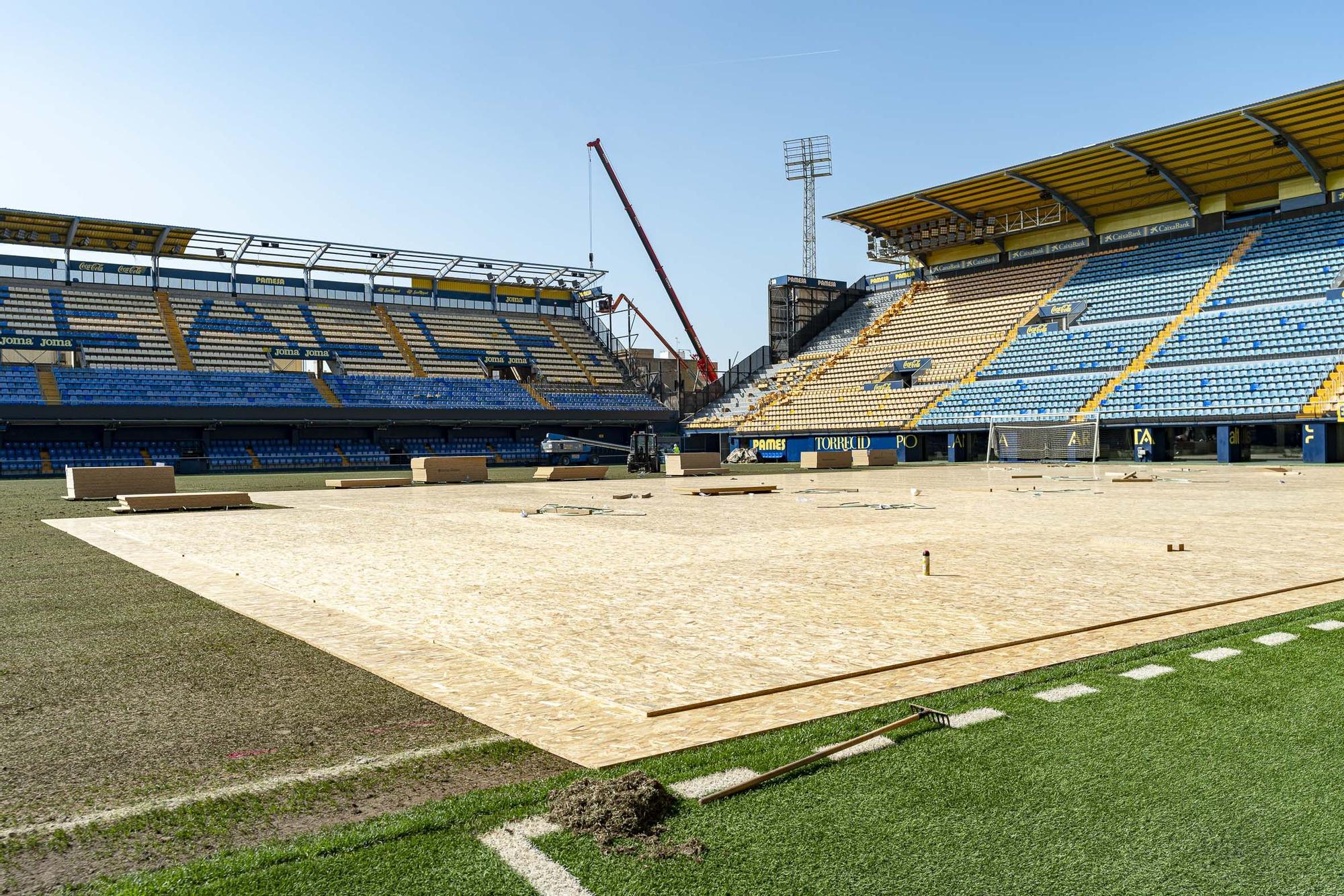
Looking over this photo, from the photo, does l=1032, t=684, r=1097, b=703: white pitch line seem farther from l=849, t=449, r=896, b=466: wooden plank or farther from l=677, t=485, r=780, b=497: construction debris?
l=849, t=449, r=896, b=466: wooden plank

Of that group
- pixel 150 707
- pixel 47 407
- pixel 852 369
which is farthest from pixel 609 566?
pixel 852 369

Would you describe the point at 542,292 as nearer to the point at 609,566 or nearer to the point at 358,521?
the point at 358,521

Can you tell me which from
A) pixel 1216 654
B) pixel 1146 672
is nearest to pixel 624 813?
pixel 1146 672

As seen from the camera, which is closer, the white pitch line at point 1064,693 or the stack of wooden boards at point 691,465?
the white pitch line at point 1064,693

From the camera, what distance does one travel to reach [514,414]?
5509 centimetres

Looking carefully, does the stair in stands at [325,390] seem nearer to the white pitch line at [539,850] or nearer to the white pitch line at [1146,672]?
the white pitch line at [1146,672]

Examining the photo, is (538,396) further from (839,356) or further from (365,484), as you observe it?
(365,484)

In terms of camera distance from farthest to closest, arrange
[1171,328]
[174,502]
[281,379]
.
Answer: [281,379] < [1171,328] < [174,502]

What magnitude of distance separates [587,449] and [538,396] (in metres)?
4.50

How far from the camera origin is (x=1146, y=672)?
5.25 m

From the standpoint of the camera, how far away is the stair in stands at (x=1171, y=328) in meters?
41.9

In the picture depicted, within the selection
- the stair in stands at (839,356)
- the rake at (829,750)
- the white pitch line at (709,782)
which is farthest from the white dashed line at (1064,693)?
the stair in stands at (839,356)

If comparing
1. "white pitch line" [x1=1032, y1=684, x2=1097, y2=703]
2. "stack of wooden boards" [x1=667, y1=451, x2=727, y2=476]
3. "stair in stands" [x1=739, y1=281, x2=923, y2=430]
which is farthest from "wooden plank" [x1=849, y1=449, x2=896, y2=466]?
"white pitch line" [x1=1032, y1=684, x2=1097, y2=703]

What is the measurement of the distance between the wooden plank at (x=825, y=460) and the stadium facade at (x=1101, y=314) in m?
7.39
